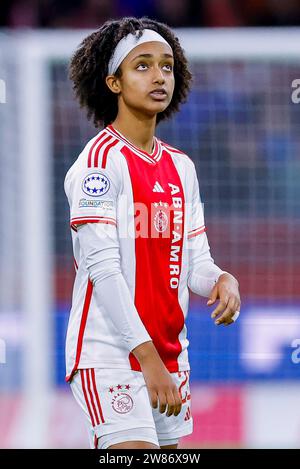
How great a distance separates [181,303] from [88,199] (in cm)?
37

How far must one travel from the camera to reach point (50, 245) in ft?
18.2

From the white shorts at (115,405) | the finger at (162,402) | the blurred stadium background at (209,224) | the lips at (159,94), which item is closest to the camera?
the finger at (162,402)

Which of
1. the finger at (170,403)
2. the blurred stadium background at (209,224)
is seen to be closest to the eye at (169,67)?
the finger at (170,403)

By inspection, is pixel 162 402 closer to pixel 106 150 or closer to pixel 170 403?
pixel 170 403

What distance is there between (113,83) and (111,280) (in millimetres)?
542

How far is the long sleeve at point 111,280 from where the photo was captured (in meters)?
2.47

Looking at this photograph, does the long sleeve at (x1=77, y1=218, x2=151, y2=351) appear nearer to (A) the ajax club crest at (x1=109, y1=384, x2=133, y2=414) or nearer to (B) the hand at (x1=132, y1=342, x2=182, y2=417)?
(B) the hand at (x1=132, y1=342, x2=182, y2=417)

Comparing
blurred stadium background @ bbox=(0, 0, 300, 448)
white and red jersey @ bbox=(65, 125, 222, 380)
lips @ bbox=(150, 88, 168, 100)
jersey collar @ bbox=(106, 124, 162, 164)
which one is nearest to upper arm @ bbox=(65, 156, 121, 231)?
white and red jersey @ bbox=(65, 125, 222, 380)

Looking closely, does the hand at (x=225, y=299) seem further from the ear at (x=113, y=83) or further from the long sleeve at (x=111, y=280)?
the ear at (x=113, y=83)

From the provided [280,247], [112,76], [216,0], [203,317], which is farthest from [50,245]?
[216,0]

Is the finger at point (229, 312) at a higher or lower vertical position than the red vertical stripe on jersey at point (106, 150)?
lower

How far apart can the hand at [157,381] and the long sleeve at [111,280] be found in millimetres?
26

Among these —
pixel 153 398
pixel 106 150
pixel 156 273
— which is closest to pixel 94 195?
pixel 106 150

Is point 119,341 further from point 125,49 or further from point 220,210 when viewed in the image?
point 220,210
